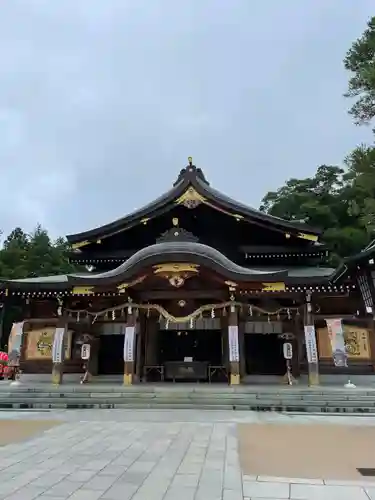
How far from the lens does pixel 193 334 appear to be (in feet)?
53.1

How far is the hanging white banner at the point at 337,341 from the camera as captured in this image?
12781mm

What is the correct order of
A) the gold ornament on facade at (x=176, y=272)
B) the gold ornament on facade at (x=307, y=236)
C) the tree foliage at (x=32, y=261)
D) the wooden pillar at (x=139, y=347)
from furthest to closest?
1. the tree foliage at (x=32, y=261)
2. the gold ornament on facade at (x=307, y=236)
3. the wooden pillar at (x=139, y=347)
4. the gold ornament on facade at (x=176, y=272)

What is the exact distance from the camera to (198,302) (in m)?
15.0

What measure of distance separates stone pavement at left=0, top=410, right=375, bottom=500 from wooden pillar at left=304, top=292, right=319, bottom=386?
213 inches

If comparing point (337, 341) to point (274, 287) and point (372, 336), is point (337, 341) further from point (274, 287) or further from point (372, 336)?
point (274, 287)

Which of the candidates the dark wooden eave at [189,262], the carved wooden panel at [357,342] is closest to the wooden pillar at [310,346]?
the dark wooden eave at [189,262]

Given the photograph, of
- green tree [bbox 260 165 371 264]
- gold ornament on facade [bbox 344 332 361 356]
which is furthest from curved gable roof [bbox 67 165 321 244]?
green tree [bbox 260 165 371 264]

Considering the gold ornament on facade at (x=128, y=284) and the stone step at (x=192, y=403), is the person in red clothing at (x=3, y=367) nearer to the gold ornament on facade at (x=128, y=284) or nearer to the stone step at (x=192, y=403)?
the stone step at (x=192, y=403)

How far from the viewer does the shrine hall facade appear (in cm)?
1314

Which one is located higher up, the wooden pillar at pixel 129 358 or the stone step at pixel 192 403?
the wooden pillar at pixel 129 358

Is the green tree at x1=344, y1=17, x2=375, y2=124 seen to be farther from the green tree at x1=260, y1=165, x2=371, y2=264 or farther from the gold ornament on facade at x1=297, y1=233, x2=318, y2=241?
the green tree at x1=260, y1=165, x2=371, y2=264

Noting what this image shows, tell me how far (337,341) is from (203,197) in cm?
775

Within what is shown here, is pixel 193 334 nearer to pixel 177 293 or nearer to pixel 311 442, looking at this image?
pixel 177 293

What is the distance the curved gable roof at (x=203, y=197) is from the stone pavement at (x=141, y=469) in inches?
395
